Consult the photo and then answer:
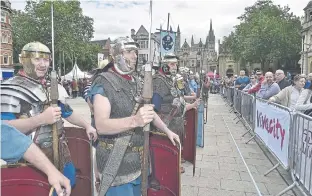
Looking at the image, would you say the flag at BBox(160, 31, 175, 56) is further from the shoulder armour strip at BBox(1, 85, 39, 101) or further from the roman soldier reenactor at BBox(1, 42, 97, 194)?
the shoulder armour strip at BBox(1, 85, 39, 101)

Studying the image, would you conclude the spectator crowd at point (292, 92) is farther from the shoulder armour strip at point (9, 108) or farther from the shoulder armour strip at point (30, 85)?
the shoulder armour strip at point (9, 108)

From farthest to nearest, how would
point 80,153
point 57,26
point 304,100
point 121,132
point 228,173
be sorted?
point 57,26 < point 304,100 < point 228,173 < point 80,153 < point 121,132

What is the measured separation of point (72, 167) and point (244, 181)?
129 inches

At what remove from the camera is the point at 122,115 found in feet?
7.55

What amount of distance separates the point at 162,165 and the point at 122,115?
2.29 ft

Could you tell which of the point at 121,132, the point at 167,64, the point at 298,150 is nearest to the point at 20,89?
the point at 121,132

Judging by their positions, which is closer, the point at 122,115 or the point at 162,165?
the point at 122,115

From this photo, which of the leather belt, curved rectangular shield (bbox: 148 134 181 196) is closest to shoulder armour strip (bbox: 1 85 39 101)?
the leather belt

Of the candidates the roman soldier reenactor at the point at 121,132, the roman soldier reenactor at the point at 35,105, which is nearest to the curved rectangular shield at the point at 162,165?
the roman soldier reenactor at the point at 121,132

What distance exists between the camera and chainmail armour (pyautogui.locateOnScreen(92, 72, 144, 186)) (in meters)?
2.29

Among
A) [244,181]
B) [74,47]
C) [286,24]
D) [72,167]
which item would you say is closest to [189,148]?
[244,181]

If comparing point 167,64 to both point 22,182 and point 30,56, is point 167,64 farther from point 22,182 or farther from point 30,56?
point 22,182

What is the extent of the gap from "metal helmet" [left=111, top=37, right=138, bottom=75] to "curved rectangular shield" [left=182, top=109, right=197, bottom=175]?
290cm

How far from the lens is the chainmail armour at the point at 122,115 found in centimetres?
229
